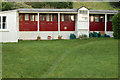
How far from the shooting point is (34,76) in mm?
10406

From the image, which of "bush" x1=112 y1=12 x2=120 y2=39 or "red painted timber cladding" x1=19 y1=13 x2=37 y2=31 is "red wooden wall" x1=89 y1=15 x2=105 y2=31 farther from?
"red painted timber cladding" x1=19 y1=13 x2=37 y2=31

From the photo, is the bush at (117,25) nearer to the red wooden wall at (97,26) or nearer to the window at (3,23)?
the red wooden wall at (97,26)

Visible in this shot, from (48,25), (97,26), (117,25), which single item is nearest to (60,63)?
(117,25)

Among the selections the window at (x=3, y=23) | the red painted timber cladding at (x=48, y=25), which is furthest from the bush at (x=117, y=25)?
the window at (x=3, y=23)

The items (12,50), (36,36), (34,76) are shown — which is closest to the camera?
(34,76)

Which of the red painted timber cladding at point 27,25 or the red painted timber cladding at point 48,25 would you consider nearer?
the red painted timber cladding at point 27,25

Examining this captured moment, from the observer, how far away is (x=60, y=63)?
1227 centimetres

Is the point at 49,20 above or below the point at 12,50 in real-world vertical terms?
above

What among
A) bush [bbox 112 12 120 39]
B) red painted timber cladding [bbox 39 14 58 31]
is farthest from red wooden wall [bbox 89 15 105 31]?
bush [bbox 112 12 120 39]

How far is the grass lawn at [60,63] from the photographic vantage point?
10.4 metres

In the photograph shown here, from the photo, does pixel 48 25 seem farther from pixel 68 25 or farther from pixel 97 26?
pixel 97 26

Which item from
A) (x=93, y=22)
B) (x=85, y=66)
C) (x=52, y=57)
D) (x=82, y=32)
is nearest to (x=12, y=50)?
(x=52, y=57)

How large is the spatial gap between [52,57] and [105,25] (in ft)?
48.3

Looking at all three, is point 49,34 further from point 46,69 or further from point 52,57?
point 46,69
